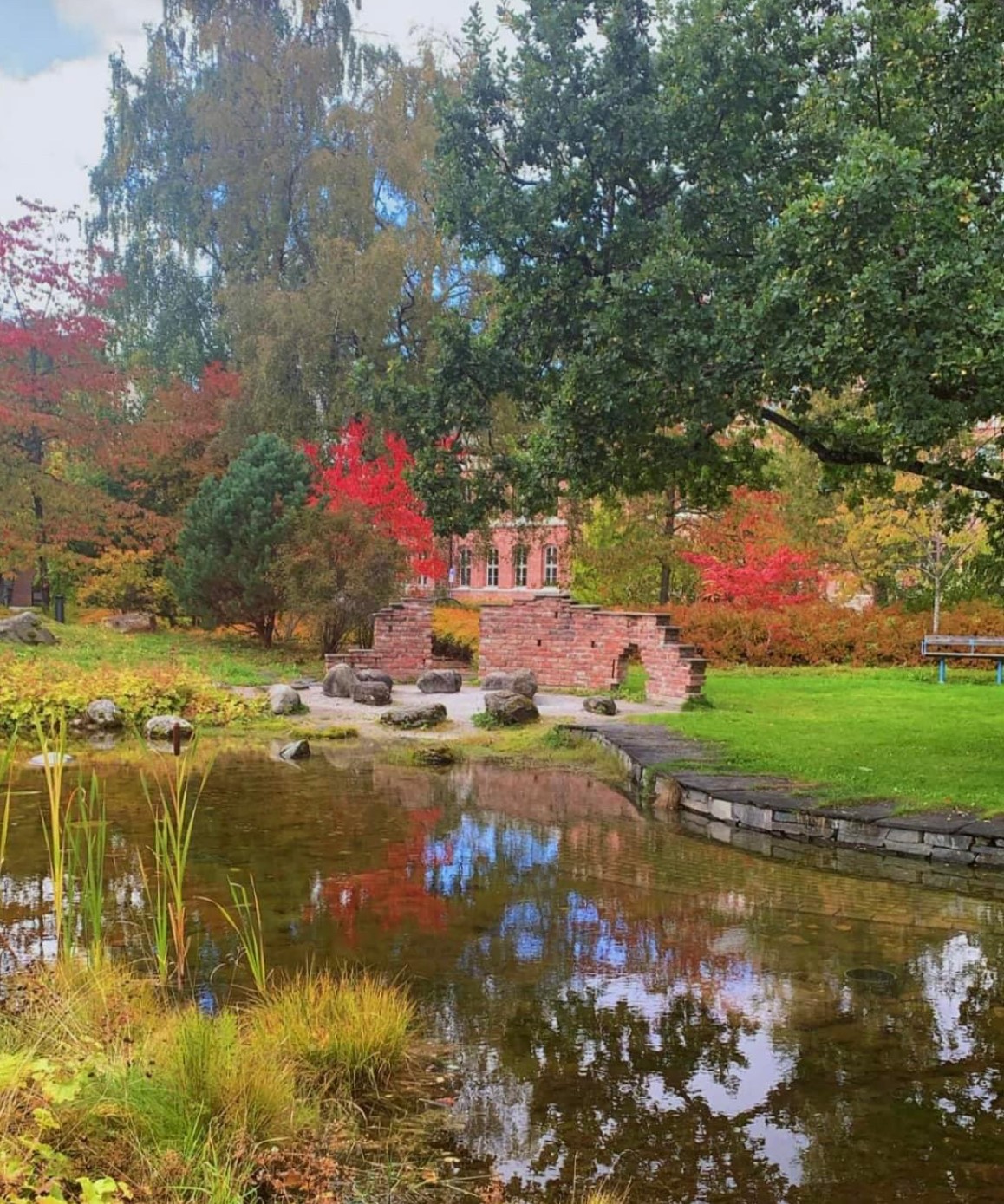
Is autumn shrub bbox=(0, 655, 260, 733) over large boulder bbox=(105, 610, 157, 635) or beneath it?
beneath

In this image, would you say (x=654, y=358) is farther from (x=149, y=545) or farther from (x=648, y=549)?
(x=149, y=545)

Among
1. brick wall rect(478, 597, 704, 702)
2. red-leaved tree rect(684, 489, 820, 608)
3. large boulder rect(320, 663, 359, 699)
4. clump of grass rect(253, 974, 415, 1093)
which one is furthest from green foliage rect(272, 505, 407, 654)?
clump of grass rect(253, 974, 415, 1093)

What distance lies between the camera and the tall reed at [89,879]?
377cm

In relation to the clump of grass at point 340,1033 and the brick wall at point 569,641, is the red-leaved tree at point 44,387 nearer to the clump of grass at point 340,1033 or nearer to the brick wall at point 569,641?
the brick wall at point 569,641

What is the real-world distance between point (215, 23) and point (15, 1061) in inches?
1138

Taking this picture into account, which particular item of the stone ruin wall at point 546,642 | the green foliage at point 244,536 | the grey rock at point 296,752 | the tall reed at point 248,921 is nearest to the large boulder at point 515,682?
the stone ruin wall at point 546,642

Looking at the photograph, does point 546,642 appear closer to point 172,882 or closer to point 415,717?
point 415,717

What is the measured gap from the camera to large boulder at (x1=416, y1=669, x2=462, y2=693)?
1498cm

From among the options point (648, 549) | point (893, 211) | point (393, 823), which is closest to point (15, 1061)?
point (393, 823)

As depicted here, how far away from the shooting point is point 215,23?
2584 cm

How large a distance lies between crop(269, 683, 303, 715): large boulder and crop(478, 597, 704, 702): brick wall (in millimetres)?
4461

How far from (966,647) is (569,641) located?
7.35 meters

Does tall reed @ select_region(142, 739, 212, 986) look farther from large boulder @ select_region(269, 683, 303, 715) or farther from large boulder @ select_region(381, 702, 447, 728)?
large boulder @ select_region(269, 683, 303, 715)

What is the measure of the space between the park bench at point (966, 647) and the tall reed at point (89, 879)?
13.9 metres
